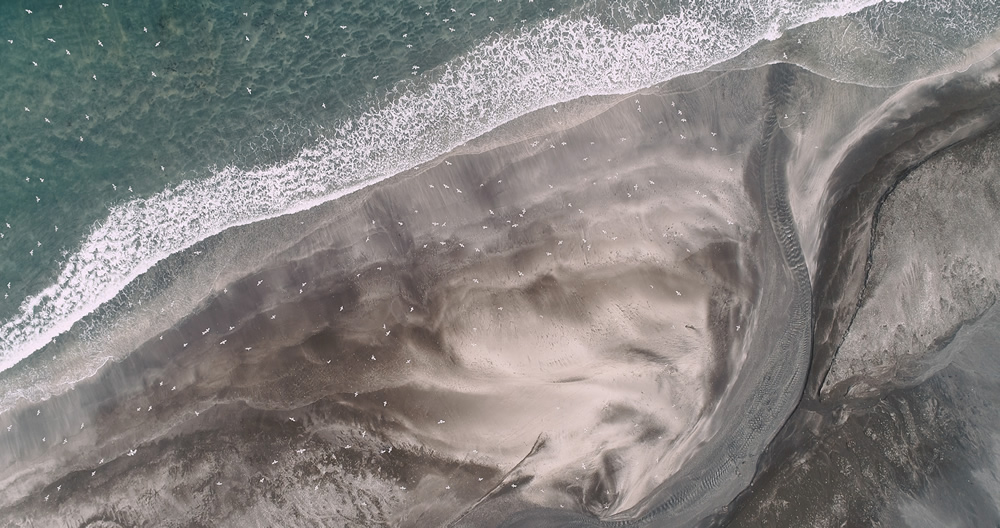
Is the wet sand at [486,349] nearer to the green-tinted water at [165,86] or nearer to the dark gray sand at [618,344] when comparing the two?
the dark gray sand at [618,344]

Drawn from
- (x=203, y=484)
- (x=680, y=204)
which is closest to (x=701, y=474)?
(x=680, y=204)

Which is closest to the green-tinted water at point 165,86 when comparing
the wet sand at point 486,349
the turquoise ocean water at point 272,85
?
the turquoise ocean water at point 272,85

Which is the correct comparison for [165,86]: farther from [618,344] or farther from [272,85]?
[618,344]

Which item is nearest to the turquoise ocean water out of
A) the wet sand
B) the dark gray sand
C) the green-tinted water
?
the green-tinted water

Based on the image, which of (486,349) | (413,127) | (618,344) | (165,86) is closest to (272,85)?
(165,86)

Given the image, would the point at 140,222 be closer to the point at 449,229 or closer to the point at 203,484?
the point at 203,484

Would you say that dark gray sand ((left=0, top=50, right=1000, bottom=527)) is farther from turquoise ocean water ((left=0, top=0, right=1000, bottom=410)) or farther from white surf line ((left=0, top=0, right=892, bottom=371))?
turquoise ocean water ((left=0, top=0, right=1000, bottom=410))

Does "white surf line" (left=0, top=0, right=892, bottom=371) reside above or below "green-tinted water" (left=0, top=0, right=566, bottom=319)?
below

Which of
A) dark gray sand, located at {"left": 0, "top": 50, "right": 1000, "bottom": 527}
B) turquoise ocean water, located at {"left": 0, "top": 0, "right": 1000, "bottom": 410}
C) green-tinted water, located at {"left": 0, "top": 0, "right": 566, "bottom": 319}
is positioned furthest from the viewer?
green-tinted water, located at {"left": 0, "top": 0, "right": 566, "bottom": 319}
